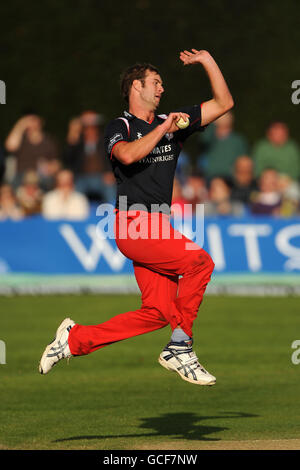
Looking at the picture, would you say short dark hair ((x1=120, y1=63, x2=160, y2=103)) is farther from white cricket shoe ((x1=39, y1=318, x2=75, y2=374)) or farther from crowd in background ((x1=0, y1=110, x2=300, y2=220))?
crowd in background ((x1=0, y1=110, x2=300, y2=220))

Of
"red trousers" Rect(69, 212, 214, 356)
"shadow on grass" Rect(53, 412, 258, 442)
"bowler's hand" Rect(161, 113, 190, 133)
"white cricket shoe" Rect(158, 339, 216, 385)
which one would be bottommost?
"shadow on grass" Rect(53, 412, 258, 442)

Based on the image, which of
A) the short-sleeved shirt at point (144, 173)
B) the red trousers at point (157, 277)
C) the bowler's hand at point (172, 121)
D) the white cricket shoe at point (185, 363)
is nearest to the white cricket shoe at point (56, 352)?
the red trousers at point (157, 277)

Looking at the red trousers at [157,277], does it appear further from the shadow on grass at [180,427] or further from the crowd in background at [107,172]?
the crowd in background at [107,172]

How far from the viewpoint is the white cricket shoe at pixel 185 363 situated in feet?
27.9

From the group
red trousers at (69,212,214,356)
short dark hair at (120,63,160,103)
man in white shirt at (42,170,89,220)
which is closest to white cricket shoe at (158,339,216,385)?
red trousers at (69,212,214,356)

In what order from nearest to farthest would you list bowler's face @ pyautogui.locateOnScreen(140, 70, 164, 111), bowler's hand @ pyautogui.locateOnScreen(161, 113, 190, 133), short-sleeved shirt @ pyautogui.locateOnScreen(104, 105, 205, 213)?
bowler's hand @ pyautogui.locateOnScreen(161, 113, 190, 133)
short-sleeved shirt @ pyautogui.locateOnScreen(104, 105, 205, 213)
bowler's face @ pyautogui.locateOnScreen(140, 70, 164, 111)

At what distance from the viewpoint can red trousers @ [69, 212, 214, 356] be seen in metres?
8.57

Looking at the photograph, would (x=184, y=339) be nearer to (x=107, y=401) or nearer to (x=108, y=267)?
(x=107, y=401)

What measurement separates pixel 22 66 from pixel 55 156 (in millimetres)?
4301

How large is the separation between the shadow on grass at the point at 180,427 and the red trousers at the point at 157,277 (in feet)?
2.83

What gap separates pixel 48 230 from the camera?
720 inches

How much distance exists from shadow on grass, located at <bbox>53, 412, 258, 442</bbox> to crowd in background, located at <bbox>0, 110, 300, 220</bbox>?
9375mm

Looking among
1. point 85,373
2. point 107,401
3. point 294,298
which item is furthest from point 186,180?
point 107,401
